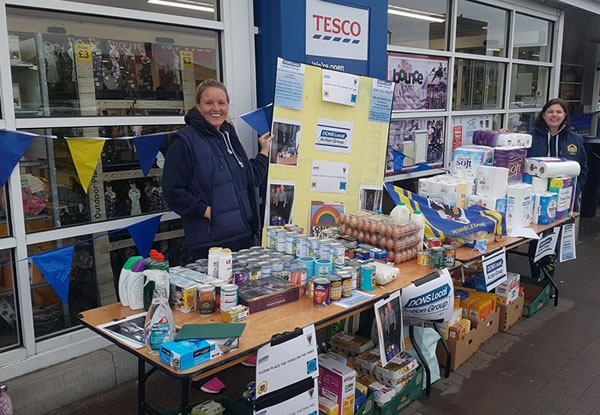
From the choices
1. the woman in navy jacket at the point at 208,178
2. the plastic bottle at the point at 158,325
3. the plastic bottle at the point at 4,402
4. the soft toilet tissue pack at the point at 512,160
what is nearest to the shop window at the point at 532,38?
the soft toilet tissue pack at the point at 512,160

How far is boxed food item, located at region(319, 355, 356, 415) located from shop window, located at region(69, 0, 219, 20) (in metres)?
2.52

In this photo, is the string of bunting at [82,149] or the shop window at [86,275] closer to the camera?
the string of bunting at [82,149]

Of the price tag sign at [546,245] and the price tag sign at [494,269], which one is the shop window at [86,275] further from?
the price tag sign at [546,245]

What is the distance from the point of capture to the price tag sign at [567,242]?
4.75 metres

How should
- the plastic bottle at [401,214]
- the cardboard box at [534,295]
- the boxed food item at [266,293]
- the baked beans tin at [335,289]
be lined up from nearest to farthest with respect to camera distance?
the boxed food item at [266,293] < the baked beans tin at [335,289] < the plastic bottle at [401,214] < the cardboard box at [534,295]

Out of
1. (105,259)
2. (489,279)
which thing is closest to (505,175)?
(489,279)

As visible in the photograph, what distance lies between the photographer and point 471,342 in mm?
3969

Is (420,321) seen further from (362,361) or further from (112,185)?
(112,185)

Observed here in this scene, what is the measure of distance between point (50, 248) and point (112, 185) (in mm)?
569

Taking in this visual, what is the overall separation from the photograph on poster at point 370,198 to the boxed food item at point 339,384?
1.51 metres

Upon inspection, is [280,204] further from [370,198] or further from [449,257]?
[449,257]

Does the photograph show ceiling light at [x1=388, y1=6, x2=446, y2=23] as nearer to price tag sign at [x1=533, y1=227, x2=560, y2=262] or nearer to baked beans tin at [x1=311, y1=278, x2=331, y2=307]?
price tag sign at [x1=533, y1=227, x2=560, y2=262]

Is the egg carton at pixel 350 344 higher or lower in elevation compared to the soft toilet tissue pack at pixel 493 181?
lower

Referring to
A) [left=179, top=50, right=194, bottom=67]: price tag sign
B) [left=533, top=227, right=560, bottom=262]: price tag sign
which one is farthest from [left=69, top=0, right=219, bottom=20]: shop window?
[left=533, top=227, right=560, bottom=262]: price tag sign
